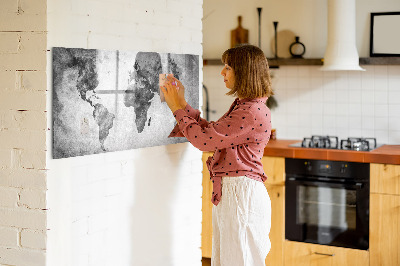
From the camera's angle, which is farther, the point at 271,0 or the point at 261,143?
the point at 271,0

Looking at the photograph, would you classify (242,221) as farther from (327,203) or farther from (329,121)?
(329,121)

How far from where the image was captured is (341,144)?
14.7ft

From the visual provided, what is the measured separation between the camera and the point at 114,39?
104 inches

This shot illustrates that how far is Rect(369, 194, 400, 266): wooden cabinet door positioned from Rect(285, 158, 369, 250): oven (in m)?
0.05

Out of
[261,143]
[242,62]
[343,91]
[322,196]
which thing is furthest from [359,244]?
[242,62]

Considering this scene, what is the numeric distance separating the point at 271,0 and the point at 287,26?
0.87 ft

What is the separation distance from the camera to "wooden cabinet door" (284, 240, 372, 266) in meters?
4.29

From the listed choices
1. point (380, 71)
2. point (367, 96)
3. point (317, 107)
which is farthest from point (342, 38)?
point (317, 107)

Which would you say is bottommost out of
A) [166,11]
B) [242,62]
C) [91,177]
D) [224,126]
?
[91,177]

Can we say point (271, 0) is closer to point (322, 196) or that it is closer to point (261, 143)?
point (322, 196)

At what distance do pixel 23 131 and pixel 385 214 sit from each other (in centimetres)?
272

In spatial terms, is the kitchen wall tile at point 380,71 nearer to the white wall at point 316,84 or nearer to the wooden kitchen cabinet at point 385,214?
the white wall at point 316,84

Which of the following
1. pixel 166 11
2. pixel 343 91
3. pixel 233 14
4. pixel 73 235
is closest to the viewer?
pixel 73 235

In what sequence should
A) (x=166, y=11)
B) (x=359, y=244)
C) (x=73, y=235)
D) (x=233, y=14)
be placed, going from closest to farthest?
(x=73, y=235) < (x=166, y=11) < (x=359, y=244) < (x=233, y=14)
